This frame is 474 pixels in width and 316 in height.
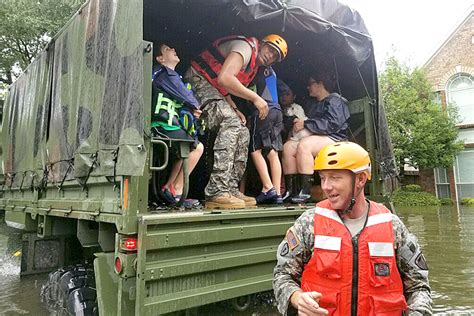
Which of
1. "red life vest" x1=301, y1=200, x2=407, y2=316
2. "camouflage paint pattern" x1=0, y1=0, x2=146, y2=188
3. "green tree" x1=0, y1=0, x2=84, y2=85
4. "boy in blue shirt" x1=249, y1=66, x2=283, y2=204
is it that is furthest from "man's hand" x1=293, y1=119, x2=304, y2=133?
"green tree" x1=0, y1=0, x2=84, y2=85

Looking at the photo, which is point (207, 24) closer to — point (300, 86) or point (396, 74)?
point (300, 86)

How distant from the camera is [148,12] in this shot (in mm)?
4230

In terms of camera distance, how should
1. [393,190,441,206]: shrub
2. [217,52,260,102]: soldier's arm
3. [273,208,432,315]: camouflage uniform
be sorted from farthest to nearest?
[393,190,441,206]: shrub
[217,52,260,102]: soldier's arm
[273,208,432,315]: camouflage uniform

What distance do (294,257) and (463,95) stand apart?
71.1 feet

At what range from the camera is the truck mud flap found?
2.34 m

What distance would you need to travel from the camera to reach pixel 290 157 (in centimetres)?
438

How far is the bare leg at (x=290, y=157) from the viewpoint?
14.3 feet

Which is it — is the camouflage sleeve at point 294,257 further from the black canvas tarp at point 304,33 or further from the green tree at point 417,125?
the green tree at point 417,125

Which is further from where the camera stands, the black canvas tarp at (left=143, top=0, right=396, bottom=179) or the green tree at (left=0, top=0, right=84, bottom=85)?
the green tree at (left=0, top=0, right=84, bottom=85)

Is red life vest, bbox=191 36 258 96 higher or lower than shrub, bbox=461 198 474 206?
higher

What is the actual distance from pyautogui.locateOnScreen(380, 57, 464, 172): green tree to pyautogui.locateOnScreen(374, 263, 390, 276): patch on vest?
17.9 m

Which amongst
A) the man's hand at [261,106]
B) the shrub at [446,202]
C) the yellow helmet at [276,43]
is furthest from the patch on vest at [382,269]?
the shrub at [446,202]

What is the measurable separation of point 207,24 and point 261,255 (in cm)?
282

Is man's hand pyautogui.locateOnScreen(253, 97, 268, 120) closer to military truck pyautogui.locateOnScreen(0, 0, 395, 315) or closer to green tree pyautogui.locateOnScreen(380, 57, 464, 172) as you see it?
military truck pyautogui.locateOnScreen(0, 0, 395, 315)
